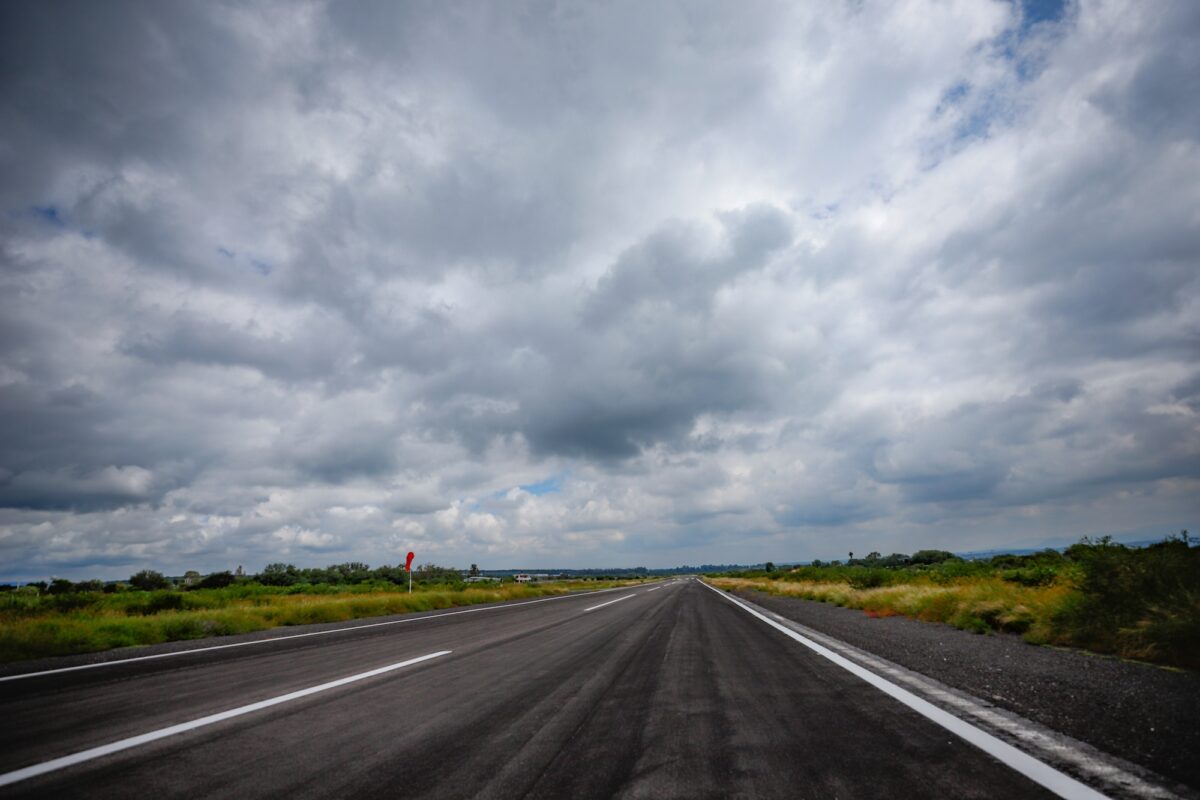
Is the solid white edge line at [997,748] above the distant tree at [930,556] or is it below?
A: above

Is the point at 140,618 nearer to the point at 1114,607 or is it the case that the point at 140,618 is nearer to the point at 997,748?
the point at 997,748

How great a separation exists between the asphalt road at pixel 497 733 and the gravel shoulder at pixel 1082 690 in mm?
952

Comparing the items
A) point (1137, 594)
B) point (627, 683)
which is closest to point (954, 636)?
point (1137, 594)

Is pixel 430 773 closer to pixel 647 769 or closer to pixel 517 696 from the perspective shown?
pixel 647 769

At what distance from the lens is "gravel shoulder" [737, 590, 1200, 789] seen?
3.14 m

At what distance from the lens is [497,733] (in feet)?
12.1

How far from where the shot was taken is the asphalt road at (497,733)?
2.72 meters

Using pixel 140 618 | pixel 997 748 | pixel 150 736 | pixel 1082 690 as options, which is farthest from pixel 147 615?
pixel 1082 690

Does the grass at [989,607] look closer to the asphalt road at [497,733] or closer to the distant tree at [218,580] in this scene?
the asphalt road at [497,733]

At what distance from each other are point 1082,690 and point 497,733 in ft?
17.4

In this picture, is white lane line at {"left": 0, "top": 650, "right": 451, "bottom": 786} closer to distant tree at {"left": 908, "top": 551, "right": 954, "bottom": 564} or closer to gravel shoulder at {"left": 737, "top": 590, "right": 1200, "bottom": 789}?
gravel shoulder at {"left": 737, "top": 590, "right": 1200, "bottom": 789}

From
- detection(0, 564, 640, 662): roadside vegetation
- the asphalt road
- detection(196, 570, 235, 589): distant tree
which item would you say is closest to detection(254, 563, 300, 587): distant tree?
detection(196, 570, 235, 589): distant tree

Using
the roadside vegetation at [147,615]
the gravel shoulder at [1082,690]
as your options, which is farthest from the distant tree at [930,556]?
the gravel shoulder at [1082,690]

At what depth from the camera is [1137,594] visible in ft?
24.7
